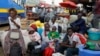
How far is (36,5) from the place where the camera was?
1423 cm

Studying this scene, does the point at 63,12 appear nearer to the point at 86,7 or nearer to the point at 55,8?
the point at 55,8

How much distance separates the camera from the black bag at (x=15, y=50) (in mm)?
8541

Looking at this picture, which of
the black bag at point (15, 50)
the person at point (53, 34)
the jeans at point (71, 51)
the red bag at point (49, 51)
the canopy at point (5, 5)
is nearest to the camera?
the jeans at point (71, 51)

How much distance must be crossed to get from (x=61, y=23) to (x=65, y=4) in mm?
1556

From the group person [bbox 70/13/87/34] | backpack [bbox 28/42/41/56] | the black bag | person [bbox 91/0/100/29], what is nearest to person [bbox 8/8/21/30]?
the black bag

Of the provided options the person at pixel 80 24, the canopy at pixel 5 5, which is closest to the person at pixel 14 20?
the person at pixel 80 24

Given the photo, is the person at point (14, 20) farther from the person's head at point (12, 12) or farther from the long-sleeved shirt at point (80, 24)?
the long-sleeved shirt at point (80, 24)

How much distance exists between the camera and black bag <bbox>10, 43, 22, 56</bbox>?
28.0 ft

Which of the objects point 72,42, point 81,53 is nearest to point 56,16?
point 72,42

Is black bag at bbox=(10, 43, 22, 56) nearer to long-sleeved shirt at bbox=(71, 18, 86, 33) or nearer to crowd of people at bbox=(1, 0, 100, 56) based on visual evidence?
crowd of people at bbox=(1, 0, 100, 56)

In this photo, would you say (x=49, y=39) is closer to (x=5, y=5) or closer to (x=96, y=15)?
(x=96, y=15)

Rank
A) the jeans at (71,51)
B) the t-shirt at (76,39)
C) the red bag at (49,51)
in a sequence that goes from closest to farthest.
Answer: the jeans at (71,51) → the t-shirt at (76,39) → the red bag at (49,51)

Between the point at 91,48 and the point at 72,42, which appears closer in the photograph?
the point at 91,48

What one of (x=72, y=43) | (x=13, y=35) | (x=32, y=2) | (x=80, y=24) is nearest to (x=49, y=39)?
(x=72, y=43)
